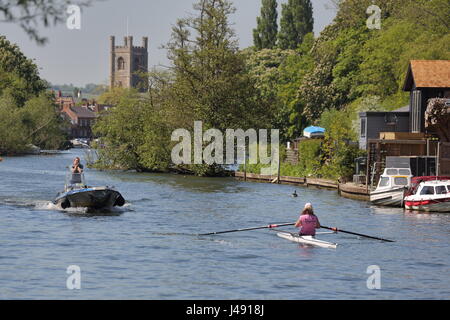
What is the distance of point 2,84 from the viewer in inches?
6216

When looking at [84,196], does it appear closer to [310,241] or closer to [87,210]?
[87,210]

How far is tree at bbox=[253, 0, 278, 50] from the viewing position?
171m

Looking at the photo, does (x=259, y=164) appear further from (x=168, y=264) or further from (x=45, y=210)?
(x=168, y=264)

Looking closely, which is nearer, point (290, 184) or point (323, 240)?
point (323, 240)

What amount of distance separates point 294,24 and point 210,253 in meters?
135

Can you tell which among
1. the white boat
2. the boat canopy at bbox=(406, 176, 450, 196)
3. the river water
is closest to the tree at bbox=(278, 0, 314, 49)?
the river water

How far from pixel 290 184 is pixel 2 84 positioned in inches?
3647

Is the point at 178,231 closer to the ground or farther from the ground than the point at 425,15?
closer to the ground

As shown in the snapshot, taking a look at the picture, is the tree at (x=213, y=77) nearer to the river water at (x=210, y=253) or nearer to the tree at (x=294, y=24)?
the river water at (x=210, y=253)

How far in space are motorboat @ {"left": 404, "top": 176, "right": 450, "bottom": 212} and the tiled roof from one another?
695 inches

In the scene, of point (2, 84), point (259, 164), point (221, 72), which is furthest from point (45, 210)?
point (2, 84)

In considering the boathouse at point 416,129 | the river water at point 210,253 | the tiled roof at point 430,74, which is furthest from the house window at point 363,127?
the river water at point 210,253

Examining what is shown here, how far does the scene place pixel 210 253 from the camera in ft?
115

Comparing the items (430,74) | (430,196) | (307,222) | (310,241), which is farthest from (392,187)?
(307,222)
